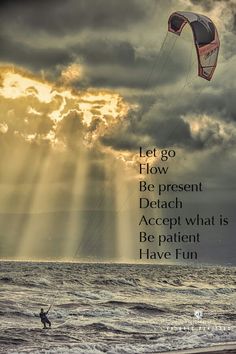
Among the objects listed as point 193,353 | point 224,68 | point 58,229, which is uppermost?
point 224,68

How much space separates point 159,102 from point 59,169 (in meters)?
5.32

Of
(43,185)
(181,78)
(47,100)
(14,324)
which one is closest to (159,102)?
(181,78)

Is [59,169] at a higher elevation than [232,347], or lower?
higher

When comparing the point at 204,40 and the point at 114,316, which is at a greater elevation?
the point at 204,40

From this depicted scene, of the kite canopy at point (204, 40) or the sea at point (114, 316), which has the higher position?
the kite canopy at point (204, 40)

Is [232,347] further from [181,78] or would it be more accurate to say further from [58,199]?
[58,199]

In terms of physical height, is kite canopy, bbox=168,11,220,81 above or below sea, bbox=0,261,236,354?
above

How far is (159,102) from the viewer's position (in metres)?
24.3

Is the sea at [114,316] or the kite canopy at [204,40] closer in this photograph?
the sea at [114,316]

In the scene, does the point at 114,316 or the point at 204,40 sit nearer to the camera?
the point at 204,40

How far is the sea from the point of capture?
32.4 ft

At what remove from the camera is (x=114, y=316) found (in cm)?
1467

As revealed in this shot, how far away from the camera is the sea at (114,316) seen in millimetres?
9891

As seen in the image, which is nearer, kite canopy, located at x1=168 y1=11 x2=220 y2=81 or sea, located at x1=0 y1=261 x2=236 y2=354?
sea, located at x1=0 y1=261 x2=236 y2=354
